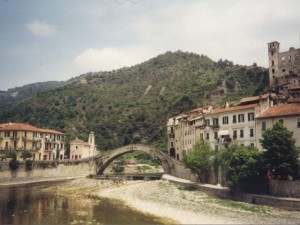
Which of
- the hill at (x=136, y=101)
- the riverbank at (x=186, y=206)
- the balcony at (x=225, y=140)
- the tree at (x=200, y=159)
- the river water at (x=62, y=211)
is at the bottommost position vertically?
the river water at (x=62, y=211)

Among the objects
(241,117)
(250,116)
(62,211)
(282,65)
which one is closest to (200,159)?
(241,117)

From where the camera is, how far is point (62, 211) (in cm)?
3750

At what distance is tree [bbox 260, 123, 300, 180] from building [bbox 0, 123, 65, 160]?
186 ft

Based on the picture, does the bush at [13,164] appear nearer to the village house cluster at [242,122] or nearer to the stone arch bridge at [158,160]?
the stone arch bridge at [158,160]

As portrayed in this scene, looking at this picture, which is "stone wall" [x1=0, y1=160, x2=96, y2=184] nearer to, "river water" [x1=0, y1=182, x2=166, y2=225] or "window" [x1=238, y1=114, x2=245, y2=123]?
"river water" [x1=0, y1=182, x2=166, y2=225]

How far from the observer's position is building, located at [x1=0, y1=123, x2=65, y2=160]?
76.0m

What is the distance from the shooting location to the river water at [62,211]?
32.5 m

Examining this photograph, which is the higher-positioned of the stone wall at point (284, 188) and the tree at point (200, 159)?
the tree at point (200, 159)

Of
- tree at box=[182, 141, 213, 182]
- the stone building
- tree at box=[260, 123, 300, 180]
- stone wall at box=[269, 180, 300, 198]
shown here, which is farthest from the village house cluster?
the stone building

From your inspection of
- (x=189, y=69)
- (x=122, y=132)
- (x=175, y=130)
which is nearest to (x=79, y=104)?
(x=122, y=132)

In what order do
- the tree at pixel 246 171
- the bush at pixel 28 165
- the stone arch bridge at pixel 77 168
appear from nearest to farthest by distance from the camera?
the tree at pixel 246 171 → the stone arch bridge at pixel 77 168 → the bush at pixel 28 165

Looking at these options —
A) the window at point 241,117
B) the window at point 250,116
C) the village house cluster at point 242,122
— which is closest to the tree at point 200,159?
the village house cluster at point 242,122

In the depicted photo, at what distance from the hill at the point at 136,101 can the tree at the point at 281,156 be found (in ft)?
203

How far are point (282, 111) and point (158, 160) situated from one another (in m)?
34.9
